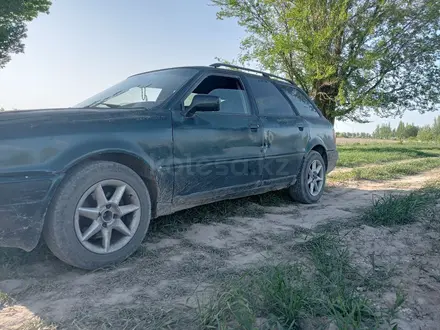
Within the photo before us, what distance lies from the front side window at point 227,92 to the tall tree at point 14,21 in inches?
532

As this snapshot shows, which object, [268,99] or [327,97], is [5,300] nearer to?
[268,99]

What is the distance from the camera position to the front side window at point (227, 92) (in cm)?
346

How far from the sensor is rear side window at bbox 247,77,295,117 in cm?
402

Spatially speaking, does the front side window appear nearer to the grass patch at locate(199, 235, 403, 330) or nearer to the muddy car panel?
the muddy car panel

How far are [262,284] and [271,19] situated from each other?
1701cm

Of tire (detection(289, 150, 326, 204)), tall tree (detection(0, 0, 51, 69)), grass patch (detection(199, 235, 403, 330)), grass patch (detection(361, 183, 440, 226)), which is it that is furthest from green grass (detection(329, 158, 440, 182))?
tall tree (detection(0, 0, 51, 69))

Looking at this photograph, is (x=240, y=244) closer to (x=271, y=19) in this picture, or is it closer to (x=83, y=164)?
(x=83, y=164)

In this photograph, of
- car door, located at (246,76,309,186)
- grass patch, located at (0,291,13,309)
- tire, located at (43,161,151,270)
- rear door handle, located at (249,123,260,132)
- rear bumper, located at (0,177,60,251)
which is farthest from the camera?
car door, located at (246,76,309,186)

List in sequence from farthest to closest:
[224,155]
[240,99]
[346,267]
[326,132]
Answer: [326,132], [240,99], [224,155], [346,267]

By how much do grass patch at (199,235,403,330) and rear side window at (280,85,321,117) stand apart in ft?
9.98

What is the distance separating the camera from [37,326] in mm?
1697

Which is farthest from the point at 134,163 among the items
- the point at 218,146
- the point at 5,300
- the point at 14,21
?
the point at 14,21

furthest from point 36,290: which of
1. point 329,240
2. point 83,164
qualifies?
point 329,240

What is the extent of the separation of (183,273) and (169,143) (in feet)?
3.56
